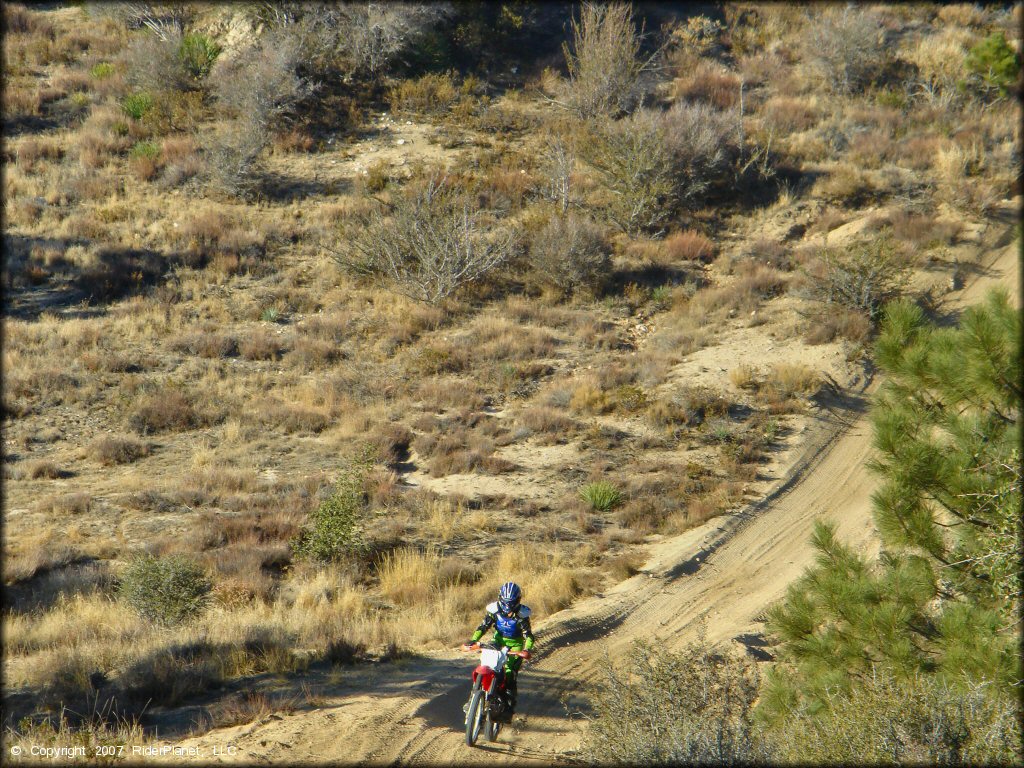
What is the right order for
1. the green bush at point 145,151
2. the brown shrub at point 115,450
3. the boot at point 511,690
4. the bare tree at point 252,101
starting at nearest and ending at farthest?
the boot at point 511,690 → the brown shrub at point 115,450 → the bare tree at point 252,101 → the green bush at point 145,151

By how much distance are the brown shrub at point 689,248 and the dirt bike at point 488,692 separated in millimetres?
17274

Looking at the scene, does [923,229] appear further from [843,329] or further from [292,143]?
[292,143]

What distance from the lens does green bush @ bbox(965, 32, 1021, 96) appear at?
28.2 metres

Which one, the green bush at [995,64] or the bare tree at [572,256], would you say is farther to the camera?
the green bush at [995,64]

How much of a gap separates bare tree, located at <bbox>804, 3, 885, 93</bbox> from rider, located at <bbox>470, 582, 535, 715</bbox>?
98.4 feet

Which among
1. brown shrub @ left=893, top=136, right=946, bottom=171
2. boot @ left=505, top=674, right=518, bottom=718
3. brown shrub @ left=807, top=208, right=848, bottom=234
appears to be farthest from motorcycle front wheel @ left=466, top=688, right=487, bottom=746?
brown shrub @ left=893, top=136, right=946, bottom=171

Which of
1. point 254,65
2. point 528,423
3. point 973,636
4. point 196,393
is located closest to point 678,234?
point 528,423

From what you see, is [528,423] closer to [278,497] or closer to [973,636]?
[278,497]

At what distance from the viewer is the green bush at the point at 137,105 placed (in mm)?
28672

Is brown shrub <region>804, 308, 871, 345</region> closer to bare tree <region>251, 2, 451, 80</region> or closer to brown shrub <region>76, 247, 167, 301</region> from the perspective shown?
brown shrub <region>76, 247, 167, 301</region>

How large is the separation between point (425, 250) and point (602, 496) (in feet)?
34.6

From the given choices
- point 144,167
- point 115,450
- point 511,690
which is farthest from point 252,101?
point 511,690

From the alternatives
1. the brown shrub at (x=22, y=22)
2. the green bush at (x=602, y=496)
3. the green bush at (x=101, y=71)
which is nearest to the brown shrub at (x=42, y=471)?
the green bush at (x=602, y=496)

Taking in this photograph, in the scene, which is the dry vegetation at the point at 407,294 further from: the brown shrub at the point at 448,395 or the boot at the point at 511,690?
the boot at the point at 511,690
